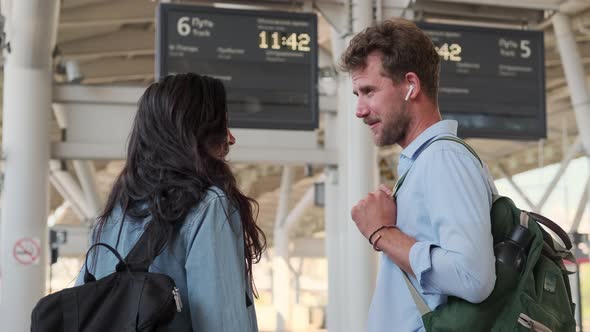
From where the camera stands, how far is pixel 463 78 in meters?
9.48

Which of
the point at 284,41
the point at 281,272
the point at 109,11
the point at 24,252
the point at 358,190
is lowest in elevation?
the point at 281,272

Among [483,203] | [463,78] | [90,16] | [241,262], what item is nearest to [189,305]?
[241,262]

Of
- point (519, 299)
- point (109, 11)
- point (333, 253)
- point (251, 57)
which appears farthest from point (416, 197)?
point (109, 11)

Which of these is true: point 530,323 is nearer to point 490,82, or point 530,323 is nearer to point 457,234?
point 457,234

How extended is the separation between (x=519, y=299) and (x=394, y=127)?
22.4 inches

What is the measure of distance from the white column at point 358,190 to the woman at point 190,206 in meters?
6.98

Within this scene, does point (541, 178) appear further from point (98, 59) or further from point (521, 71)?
point (521, 71)

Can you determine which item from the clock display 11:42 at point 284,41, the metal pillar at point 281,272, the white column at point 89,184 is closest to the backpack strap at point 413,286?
the clock display 11:42 at point 284,41

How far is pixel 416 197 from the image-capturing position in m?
2.27

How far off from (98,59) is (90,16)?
515 cm

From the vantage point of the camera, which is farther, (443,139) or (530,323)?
(443,139)

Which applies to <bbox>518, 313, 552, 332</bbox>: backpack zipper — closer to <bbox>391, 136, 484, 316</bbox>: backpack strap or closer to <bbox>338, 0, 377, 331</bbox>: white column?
<bbox>391, 136, 484, 316</bbox>: backpack strap

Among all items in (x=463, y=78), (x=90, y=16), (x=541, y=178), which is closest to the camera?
(x=463, y=78)

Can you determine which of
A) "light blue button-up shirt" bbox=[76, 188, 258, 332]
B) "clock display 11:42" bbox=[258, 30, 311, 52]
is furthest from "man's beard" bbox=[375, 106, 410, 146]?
"clock display 11:42" bbox=[258, 30, 311, 52]
